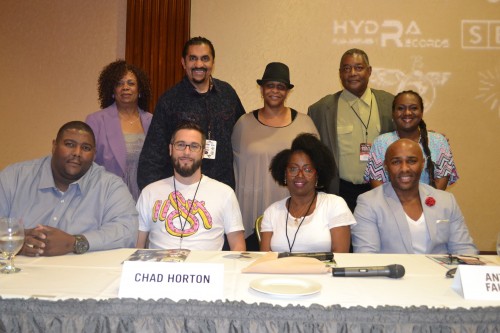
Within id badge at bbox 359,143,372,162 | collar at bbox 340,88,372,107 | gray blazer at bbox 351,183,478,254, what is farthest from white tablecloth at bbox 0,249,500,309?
collar at bbox 340,88,372,107

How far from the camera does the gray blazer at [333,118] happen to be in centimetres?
355

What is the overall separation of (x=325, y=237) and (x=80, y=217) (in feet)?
4.21

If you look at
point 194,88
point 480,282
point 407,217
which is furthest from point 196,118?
point 480,282

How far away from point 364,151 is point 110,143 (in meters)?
1.82

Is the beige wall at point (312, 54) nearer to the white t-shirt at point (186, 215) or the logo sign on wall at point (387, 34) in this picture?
the logo sign on wall at point (387, 34)

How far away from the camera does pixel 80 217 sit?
93.0 inches

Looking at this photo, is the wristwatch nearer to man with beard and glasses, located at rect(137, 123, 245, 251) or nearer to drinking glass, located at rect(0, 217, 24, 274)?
drinking glass, located at rect(0, 217, 24, 274)

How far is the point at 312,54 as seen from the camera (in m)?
5.20

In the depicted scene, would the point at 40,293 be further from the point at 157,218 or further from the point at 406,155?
the point at 406,155

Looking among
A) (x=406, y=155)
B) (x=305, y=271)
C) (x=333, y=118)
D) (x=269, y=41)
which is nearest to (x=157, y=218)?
(x=305, y=271)

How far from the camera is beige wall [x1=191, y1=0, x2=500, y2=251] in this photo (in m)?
5.12

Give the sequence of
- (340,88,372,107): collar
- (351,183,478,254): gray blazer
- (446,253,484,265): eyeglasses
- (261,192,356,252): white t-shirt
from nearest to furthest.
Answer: (446,253,484,265): eyeglasses
(351,183,478,254): gray blazer
(261,192,356,252): white t-shirt
(340,88,372,107): collar

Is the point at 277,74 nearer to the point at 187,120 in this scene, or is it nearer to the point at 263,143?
the point at 263,143

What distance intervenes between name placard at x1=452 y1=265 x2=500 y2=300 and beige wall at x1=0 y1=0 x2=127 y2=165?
15.2ft
